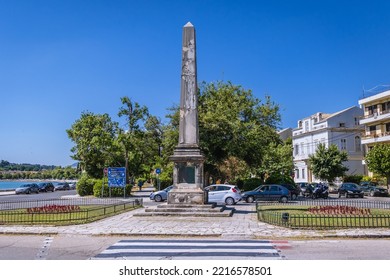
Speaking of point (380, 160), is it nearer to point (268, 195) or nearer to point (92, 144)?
point (268, 195)

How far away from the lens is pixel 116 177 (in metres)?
35.2

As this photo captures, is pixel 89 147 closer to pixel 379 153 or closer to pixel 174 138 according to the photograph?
pixel 174 138

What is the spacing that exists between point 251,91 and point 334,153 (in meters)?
A: 15.3

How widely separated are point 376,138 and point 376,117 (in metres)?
2.60

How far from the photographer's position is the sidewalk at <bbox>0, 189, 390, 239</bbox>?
42.0 feet

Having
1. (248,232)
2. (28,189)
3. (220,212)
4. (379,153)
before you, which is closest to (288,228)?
(248,232)

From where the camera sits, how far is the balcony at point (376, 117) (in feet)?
158

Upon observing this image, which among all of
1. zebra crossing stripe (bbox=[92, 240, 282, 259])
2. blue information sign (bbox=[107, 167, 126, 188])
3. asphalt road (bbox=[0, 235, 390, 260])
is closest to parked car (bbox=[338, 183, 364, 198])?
blue information sign (bbox=[107, 167, 126, 188])

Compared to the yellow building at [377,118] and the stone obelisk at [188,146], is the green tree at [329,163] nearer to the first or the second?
the yellow building at [377,118]

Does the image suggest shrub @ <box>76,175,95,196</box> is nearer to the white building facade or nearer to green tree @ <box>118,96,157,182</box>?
green tree @ <box>118,96,157,182</box>

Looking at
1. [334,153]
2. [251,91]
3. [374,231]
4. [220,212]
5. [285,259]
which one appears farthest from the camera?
[334,153]

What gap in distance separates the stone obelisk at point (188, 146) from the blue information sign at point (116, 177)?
1622 cm

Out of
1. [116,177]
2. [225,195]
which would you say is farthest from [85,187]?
[225,195]
